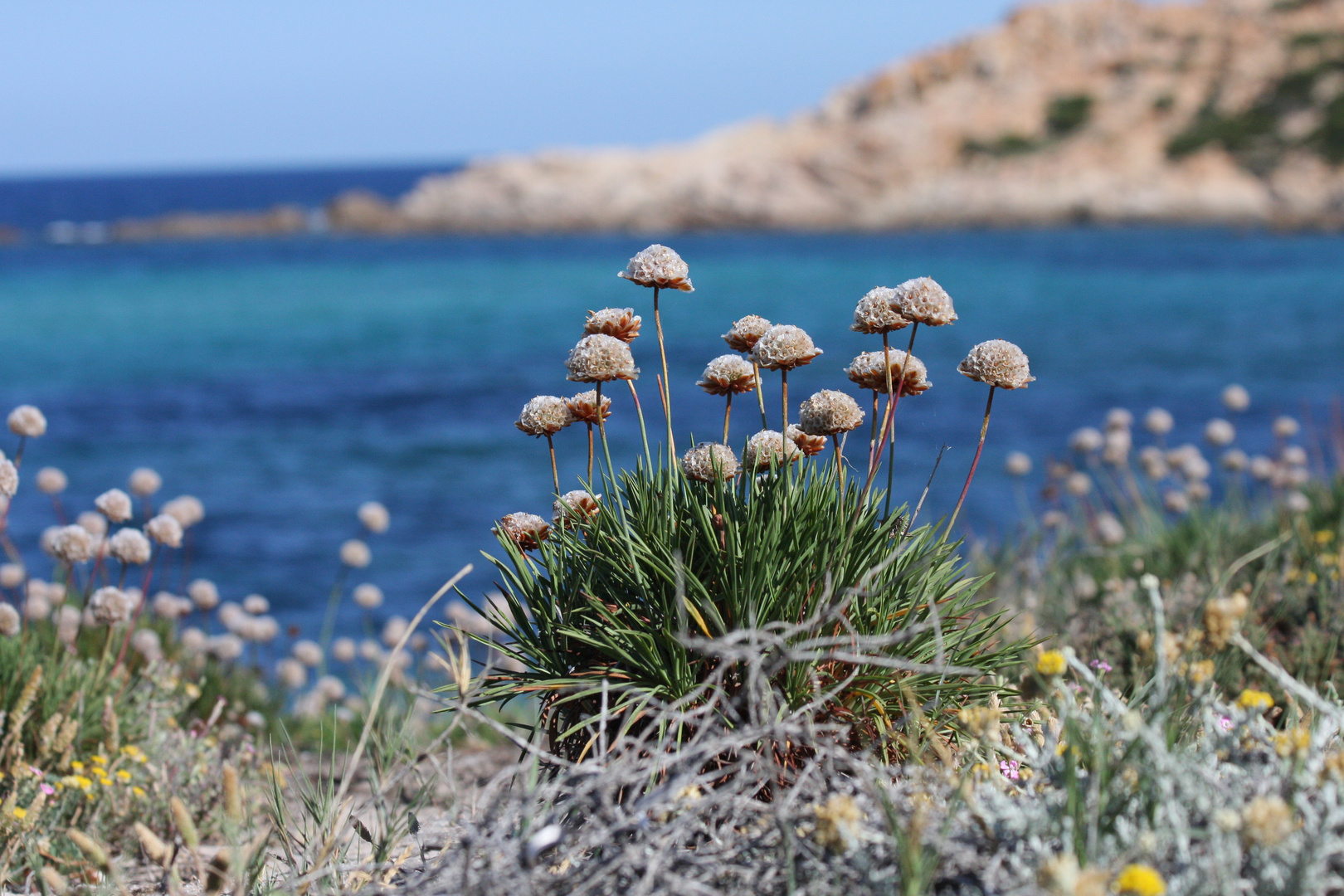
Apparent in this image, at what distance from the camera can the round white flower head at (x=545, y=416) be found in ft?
9.53

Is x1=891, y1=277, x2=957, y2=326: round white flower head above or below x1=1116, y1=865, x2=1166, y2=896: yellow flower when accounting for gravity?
above

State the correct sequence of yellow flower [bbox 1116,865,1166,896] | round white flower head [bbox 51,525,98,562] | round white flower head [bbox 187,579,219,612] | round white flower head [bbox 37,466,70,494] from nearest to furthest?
1. yellow flower [bbox 1116,865,1166,896]
2. round white flower head [bbox 51,525,98,562]
3. round white flower head [bbox 37,466,70,494]
4. round white flower head [bbox 187,579,219,612]

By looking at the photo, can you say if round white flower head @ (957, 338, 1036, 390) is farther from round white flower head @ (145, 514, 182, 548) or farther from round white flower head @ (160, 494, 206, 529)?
round white flower head @ (160, 494, 206, 529)

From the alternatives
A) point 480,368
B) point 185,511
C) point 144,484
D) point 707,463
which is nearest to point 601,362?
point 707,463

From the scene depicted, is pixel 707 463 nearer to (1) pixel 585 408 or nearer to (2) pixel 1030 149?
(1) pixel 585 408

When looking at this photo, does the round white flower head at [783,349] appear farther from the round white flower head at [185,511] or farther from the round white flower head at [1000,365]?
the round white flower head at [185,511]

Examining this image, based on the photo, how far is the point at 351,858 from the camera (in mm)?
3186

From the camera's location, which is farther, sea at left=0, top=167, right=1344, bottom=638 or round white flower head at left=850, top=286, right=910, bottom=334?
sea at left=0, top=167, right=1344, bottom=638

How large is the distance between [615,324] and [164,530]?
2.11 m

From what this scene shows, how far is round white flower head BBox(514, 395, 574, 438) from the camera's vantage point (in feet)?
9.53

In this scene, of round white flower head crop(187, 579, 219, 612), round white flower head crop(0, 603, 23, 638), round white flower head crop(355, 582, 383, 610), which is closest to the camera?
round white flower head crop(0, 603, 23, 638)

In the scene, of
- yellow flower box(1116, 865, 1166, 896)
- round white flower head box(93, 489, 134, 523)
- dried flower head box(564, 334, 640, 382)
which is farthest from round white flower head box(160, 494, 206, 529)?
yellow flower box(1116, 865, 1166, 896)

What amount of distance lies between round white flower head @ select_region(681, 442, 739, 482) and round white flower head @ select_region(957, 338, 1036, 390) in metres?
0.59

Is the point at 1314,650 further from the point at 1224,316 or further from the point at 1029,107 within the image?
the point at 1029,107
